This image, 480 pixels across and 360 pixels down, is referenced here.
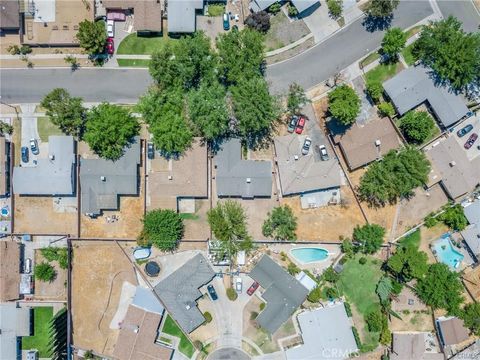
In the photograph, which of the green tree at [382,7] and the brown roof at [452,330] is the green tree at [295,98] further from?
the brown roof at [452,330]

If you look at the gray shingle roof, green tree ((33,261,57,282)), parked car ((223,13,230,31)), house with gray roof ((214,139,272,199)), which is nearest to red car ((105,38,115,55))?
the gray shingle roof

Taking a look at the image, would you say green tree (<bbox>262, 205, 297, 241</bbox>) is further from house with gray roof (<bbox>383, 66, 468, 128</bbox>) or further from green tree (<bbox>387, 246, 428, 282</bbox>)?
house with gray roof (<bbox>383, 66, 468, 128</bbox>)

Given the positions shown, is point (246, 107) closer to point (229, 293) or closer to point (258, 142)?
point (258, 142)

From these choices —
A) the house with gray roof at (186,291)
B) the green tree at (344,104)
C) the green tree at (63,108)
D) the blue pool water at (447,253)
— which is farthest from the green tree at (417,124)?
the green tree at (63,108)

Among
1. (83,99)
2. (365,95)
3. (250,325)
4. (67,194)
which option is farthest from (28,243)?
(365,95)

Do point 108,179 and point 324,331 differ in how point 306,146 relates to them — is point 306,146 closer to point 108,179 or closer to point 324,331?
point 324,331

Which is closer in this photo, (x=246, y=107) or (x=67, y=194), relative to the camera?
(x=246, y=107)

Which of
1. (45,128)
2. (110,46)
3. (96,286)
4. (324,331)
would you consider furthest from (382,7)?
(96,286)
